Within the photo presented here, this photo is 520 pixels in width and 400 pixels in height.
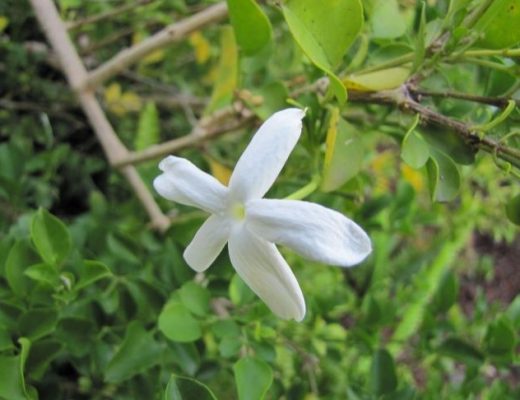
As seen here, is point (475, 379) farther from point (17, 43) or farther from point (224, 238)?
point (17, 43)

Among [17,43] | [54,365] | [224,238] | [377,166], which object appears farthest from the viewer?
[377,166]

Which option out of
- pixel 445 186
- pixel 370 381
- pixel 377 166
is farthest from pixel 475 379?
pixel 377 166

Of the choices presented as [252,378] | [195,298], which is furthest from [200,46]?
[252,378]

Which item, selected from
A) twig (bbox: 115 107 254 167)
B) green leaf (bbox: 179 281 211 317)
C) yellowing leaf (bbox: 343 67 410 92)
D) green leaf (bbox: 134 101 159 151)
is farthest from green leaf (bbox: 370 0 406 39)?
green leaf (bbox: 134 101 159 151)

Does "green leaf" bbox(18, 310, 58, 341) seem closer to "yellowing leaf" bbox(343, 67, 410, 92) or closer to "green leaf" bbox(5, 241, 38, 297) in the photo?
"green leaf" bbox(5, 241, 38, 297)

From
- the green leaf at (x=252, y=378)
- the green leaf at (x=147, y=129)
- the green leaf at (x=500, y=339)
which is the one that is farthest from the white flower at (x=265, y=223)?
the green leaf at (x=147, y=129)

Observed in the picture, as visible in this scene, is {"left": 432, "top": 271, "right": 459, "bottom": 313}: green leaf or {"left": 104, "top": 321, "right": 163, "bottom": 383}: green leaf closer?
Answer: {"left": 104, "top": 321, "right": 163, "bottom": 383}: green leaf

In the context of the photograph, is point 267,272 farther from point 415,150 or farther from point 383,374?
point 383,374
